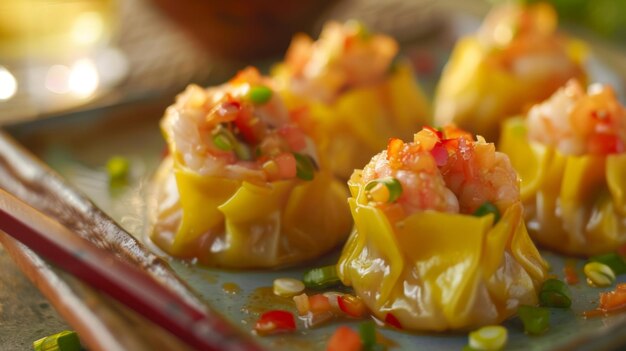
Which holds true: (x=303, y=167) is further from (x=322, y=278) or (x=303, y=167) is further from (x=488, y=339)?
(x=488, y=339)

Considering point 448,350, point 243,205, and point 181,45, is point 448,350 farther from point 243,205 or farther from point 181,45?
point 181,45

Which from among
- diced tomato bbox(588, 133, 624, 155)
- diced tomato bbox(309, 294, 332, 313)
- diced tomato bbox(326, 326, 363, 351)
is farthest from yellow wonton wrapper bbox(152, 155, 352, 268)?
diced tomato bbox(588, 133, 624, 155)

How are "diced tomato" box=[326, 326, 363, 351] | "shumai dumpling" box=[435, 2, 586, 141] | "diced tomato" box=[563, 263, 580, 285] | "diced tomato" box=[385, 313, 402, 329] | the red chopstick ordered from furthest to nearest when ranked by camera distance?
"shumai dumpling" box=[435, 2, 586, 141] → "diced tomato" box=[563, 263, 580, 285] → "diced tomato" box=[385, 313, 402, 329] → "diced tomato" box=[326, 326, 363, 351] → the red chopstick

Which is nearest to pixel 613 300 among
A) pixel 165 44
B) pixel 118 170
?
pixel 118 170

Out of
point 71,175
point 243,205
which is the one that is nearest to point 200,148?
point 243,205

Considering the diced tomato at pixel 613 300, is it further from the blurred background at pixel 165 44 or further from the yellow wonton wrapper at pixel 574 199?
the blurred background at pixel 165 44

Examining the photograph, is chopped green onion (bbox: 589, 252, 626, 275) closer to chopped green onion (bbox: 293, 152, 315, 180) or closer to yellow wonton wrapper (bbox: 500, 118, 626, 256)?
yellow wonton wrapper (bbox: 500, 118, 626, 256)
